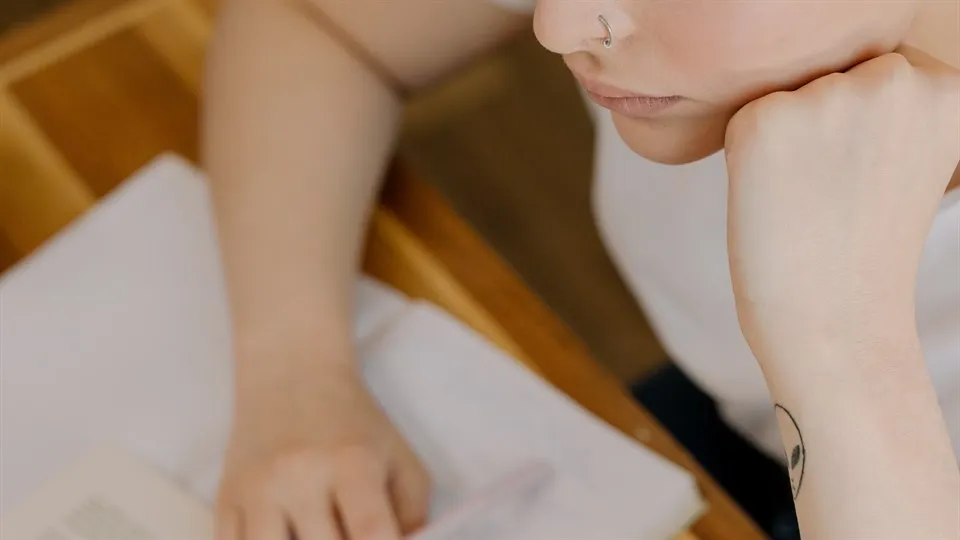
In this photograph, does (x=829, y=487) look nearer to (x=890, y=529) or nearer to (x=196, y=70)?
(x=890, y=529)

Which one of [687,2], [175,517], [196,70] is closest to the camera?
[687,2]

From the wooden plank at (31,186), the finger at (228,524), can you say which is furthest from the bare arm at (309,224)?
the wooden plank at (31,186)

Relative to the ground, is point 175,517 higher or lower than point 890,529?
higher

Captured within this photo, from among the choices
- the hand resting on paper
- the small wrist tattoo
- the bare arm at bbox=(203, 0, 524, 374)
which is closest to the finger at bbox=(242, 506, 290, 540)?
the hand resting on paper

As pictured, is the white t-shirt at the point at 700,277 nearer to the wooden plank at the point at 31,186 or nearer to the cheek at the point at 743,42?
the cheek at the point at 743,42

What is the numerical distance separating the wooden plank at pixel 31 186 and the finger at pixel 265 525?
0.25m

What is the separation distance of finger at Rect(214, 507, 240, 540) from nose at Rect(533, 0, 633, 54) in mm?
282

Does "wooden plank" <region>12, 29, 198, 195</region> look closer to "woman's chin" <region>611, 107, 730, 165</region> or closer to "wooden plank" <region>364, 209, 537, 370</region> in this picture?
"wooden plank" <region>364, 209, 537, 370</region>

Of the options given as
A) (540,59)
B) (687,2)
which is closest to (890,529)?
(687,2)

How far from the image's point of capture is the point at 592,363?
51 centimetres

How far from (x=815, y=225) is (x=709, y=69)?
82 millimetres

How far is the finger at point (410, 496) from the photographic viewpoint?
0.46m

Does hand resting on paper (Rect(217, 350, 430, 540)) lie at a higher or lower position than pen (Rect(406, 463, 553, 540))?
higher

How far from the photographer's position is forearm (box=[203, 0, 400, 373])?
1.66 feet
